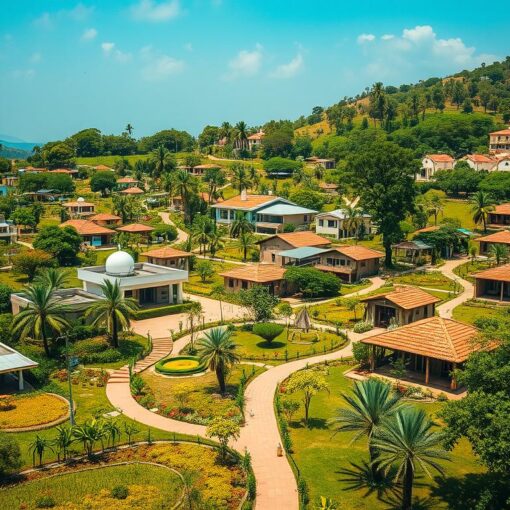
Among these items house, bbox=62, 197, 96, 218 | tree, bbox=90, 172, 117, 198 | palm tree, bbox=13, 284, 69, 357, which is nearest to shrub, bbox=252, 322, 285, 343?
palm tree, bbox=13, 284, 69, 357

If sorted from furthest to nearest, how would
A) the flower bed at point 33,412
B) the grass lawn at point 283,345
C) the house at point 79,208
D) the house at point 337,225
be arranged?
1. the house at point 79,208
2. the house at point 337,225
3. the grass lawn at point 283,345
4. the flower bed at point 33,412

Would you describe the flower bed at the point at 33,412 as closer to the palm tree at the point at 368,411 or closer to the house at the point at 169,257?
the palm tree at the point at 368,411

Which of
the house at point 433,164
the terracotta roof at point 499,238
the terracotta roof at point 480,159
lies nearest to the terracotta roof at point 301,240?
the terracotta roof at point 499,238

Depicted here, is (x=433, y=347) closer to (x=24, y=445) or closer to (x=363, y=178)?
(x=24, y=445)

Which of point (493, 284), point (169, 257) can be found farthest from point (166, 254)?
point (493, 284)

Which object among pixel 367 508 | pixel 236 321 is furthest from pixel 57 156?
pixel 367 508

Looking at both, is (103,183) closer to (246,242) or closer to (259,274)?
(246,242)

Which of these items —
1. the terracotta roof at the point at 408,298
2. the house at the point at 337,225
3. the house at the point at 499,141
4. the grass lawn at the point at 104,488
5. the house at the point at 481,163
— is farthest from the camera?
the house at the point at 499,141

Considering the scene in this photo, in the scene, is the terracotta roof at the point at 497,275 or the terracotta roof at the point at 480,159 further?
the terracotta roof at the point at 480,159
